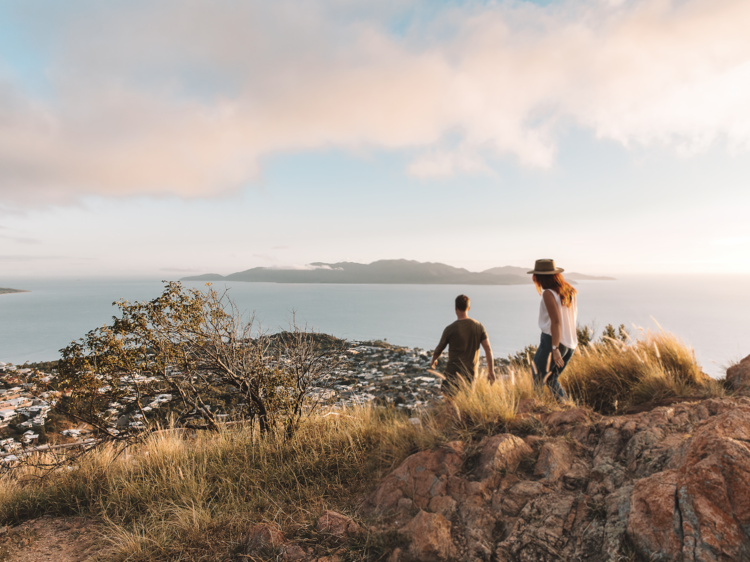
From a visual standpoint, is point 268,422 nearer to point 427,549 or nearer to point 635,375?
point 427,549

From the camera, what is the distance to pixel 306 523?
10.7ft

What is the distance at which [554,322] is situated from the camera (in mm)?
5160

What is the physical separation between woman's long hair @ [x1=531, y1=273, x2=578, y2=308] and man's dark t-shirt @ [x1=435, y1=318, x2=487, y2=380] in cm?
129

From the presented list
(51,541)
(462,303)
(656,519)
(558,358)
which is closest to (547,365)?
(558,358)

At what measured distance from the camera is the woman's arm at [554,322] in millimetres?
5062

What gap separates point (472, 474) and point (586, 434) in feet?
3.98

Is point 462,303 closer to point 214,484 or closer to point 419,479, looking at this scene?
point 419,479

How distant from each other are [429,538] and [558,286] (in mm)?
3891

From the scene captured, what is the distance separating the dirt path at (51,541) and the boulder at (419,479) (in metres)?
2.62

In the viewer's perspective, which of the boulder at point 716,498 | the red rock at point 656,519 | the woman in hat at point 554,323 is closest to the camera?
the boulder at point 716,498

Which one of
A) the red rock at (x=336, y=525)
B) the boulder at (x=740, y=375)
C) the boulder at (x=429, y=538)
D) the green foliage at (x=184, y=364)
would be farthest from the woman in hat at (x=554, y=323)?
the red rock at (x=336, y=525)

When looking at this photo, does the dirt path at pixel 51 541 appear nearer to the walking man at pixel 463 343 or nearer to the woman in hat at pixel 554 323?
the walking man at pixel 463 343

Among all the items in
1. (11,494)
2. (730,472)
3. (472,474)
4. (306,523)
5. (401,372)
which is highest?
(730,472)

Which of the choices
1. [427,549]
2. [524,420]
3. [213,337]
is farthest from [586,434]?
[213,337]
